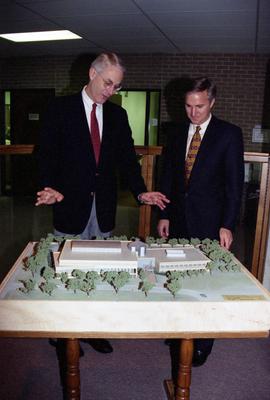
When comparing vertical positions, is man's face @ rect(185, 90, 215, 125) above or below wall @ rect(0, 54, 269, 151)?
below

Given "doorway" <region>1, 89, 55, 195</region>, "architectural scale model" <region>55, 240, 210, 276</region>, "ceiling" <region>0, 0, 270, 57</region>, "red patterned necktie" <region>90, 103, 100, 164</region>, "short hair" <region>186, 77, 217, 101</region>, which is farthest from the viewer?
"doorway" <region>1, 89, 55, 195</region>

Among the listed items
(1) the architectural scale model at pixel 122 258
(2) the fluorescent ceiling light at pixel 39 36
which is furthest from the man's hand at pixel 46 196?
(2) the fluorescent ceiling light at pixel 39 36

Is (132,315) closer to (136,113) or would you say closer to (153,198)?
(153,198)

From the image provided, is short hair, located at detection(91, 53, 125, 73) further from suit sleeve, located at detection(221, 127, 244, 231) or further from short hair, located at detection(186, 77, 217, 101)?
suit sleeve, located at detection(221, 127, 244, 231)

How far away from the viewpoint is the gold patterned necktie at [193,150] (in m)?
2.17

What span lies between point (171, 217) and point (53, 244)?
871mm

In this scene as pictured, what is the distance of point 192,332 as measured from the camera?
1268mm

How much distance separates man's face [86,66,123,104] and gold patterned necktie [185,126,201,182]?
521 millimetres

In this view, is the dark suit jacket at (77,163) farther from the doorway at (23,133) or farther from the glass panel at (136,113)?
the glass panel at (136,113)

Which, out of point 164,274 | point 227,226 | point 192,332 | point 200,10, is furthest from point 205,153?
point 200,10

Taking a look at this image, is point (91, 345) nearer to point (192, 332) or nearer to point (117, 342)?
point (117, 342)

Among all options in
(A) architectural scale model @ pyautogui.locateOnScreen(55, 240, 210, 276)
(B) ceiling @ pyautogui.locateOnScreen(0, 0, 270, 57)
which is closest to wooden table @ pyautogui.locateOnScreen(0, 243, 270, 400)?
(A) architectural scale model @ pyautogui.locateOnScreen(55, 240, 210, 276)

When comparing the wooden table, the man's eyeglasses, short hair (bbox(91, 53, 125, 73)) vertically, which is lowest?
the wooden table

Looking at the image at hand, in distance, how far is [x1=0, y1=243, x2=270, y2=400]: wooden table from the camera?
4.03 ft
